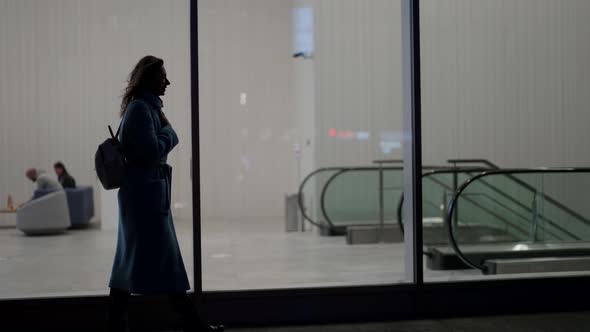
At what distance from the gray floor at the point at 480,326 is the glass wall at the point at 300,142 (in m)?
0.28

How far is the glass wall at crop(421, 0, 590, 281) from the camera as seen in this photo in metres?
4.89

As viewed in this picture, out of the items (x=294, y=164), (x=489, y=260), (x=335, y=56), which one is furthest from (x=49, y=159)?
(x=335, y=56)

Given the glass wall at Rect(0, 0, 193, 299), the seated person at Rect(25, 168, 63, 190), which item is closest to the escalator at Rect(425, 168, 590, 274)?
the glass wall at Rect(0, 0, 193, 299)

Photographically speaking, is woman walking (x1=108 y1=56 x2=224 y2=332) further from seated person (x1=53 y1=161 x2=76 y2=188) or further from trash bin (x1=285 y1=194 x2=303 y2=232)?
trash bin (x1=285 y1=194 x2=303 y2=232)

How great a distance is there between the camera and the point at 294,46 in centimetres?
759

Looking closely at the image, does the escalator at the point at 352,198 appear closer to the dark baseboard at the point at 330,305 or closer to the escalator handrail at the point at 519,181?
the escalator handrail at the point at 519,181

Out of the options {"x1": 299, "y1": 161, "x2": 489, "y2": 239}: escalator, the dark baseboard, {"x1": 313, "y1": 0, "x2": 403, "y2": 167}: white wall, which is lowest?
the dark baseboard

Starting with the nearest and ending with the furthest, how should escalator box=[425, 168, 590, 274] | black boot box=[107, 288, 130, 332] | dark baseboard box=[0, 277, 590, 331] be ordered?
black boot box=[107, 288, 130, 332]
dark baseboard box=[0, 277, 590, 331]
escalator box=[425, 168, 590, 274]

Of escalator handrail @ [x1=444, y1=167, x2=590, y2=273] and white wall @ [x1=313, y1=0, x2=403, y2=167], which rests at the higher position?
white wall @ [x1=313, y1=0, x2=403, y2=167]

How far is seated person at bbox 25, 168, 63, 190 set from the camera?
398cm

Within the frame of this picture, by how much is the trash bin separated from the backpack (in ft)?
12.3

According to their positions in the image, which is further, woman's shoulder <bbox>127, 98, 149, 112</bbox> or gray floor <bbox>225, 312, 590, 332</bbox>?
gray floor <bbox>225, 312, 590, 332</bbox>

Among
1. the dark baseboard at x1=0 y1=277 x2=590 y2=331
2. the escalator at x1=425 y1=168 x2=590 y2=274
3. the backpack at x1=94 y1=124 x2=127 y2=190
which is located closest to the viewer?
the backpack at x1=94 y1=124 x2=127 y2=190

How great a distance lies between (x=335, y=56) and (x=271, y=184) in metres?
2.33
